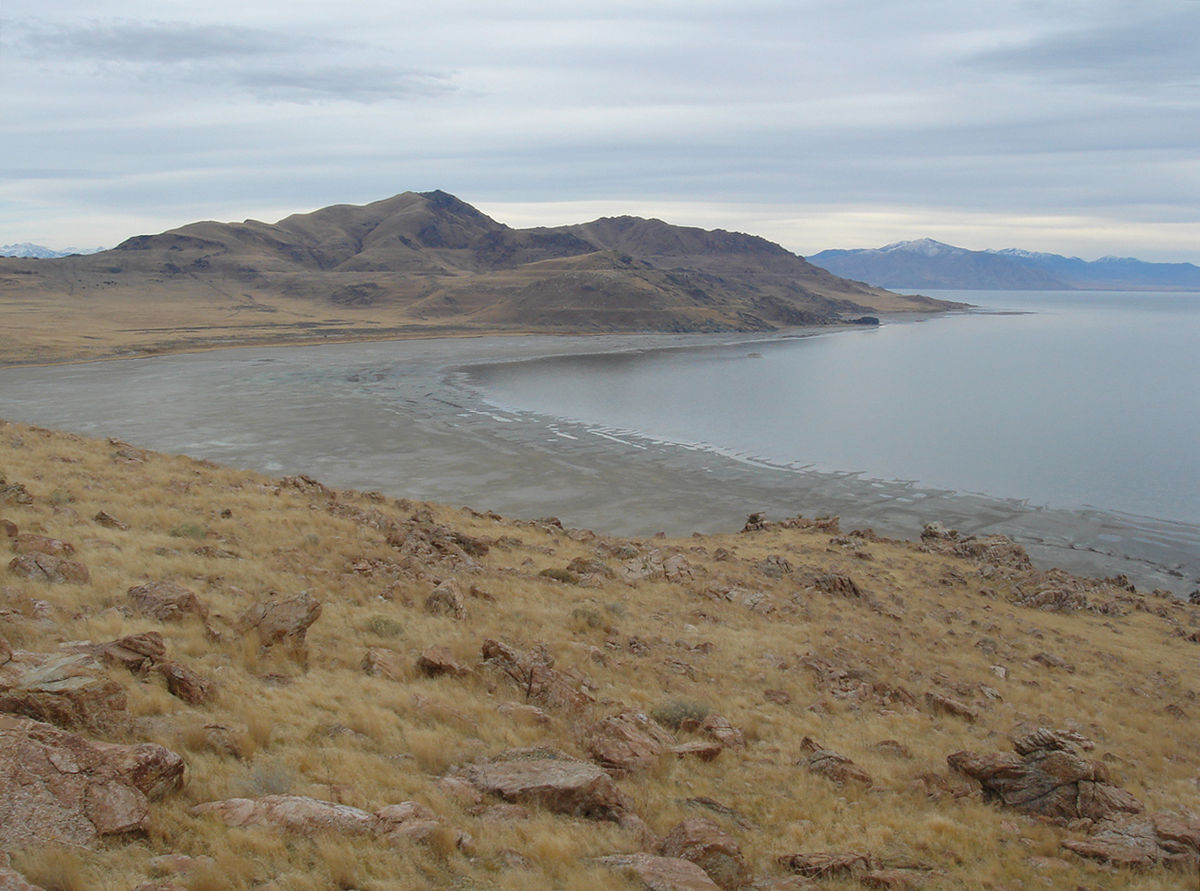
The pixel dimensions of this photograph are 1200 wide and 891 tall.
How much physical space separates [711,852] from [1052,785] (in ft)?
19.3

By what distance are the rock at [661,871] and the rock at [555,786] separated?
97 cm

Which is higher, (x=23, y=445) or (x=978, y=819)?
(x=23, y=445)

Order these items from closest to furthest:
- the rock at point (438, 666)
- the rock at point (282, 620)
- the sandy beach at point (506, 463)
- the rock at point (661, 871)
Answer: the rock at point (661, 871)
the rock at point (282, 620)
the rock at point (438, 666)
the sandy beach at point (506, 463)

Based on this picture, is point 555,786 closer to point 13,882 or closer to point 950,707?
point 13,882

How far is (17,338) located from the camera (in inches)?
4011

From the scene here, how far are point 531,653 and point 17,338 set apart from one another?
383 feet

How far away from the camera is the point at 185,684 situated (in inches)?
364

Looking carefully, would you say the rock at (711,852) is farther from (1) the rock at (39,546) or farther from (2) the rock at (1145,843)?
(1) the rock at (39,546)

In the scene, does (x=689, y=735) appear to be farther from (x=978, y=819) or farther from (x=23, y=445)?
(x=23, y=445)

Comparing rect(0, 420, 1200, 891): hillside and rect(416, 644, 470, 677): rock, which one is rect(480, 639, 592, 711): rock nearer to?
rect(0, 420, 1200, 891): hillside

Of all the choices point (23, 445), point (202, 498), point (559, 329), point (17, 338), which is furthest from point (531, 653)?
point (559, 329)

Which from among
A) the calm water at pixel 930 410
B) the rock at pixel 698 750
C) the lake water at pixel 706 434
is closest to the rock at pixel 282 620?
the rock at pixel 698 750

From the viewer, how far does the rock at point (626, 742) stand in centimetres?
1008

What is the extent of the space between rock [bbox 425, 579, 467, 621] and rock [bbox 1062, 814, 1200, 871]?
10.5m
